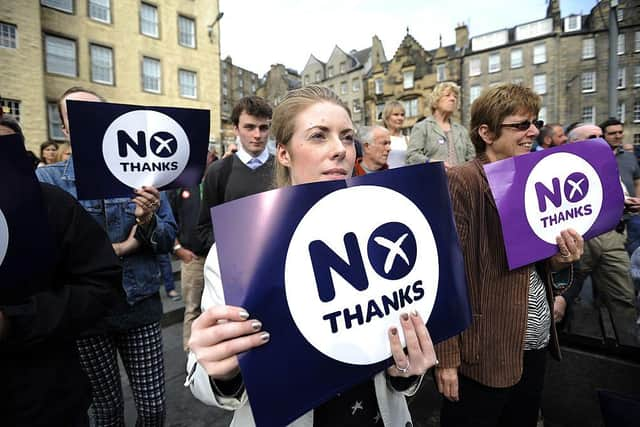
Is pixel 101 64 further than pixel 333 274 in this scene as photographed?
Yes

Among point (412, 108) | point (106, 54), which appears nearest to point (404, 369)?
point (106, 54)

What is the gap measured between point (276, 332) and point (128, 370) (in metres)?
1.70

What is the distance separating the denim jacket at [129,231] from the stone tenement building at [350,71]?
38720 millimetres

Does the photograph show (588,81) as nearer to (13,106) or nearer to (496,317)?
(496,317)

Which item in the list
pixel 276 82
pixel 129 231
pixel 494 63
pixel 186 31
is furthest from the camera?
pixel 276 82

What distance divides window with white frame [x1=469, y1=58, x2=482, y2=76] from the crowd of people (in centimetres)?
4089

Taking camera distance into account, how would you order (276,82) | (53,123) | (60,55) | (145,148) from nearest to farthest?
1. (145,148)
2. (53,123)
3. (60,55)
4. (276,82)

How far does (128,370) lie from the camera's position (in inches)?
82.5

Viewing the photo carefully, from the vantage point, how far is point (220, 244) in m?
0.82

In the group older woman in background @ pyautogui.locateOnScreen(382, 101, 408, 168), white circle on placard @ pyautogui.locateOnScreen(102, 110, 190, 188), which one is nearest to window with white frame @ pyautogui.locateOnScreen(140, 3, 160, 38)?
older woman in background @ pyautogui.locateOnScreen(382, 101, 408, 168)

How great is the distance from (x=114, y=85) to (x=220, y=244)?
20.0 meters

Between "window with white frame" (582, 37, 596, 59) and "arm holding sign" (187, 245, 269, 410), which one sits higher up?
"window with white frame" (582, 37, 596, 59)

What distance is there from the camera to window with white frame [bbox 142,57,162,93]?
1838cm

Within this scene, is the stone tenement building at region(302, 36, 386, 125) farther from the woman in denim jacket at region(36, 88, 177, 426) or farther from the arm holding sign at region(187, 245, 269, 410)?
the arm holding sign at region(187, 245, 269, 410)
